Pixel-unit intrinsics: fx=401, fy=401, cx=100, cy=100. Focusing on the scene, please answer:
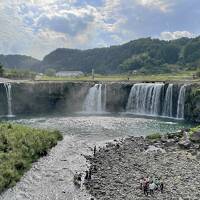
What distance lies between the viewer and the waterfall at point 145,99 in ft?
247

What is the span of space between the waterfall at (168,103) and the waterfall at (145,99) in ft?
4.70

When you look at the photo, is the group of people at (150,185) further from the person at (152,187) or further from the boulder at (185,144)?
the boulder at (185,144)

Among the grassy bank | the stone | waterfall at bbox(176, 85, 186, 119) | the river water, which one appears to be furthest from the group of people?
waterfall at bbox(176, 85, 186, 119)

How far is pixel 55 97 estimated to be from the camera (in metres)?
84.4

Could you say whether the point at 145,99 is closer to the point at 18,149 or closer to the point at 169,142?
the point at 169,142

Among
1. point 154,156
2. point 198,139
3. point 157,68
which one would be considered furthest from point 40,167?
point 157,68

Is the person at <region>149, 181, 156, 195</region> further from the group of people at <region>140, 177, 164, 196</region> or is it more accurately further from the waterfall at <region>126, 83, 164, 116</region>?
the waterfall at <region>126, 83, 164, 116</region>

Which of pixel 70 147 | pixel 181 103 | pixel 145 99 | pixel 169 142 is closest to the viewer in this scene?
pixel 70 147

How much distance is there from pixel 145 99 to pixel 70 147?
3491 centimetres

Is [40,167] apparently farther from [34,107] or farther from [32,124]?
[34,107]

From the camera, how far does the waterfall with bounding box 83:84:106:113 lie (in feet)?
271

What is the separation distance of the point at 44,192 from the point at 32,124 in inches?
1338

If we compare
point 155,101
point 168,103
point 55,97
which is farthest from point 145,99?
point 55,97

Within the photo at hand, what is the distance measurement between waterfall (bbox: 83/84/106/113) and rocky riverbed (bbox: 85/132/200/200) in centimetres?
3325
